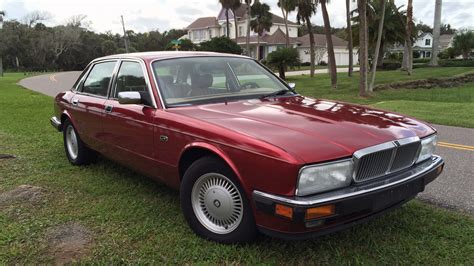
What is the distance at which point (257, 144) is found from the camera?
9.64 feet

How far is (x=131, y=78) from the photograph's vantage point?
4574 mm

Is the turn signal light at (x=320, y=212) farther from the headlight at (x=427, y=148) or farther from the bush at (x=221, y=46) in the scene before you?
the bush at (x=221, y=46)

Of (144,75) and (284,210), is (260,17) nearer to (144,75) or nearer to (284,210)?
(144,75)

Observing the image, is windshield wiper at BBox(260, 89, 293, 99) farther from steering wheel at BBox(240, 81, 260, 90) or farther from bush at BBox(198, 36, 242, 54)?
bush at BBox(198, 36, 242, 54)

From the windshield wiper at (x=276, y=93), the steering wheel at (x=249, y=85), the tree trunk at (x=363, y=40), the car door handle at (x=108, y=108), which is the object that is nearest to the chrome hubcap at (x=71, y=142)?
the car door handle at (x=108, y=108)

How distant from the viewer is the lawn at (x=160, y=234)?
324 cm

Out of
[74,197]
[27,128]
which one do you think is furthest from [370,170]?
[27,128]

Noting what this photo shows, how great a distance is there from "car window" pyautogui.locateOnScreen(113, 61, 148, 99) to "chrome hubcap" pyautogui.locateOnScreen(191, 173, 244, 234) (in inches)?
48.9

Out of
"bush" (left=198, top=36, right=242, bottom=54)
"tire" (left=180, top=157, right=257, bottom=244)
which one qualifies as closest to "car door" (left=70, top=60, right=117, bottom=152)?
"tire" (left=180, top=157, right=257, bottom=244)

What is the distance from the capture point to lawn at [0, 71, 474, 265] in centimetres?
324

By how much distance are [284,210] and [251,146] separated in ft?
1.62

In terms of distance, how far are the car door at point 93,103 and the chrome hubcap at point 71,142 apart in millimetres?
326

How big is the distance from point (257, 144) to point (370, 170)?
827mm

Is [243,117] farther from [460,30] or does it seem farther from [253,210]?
[460,30]
